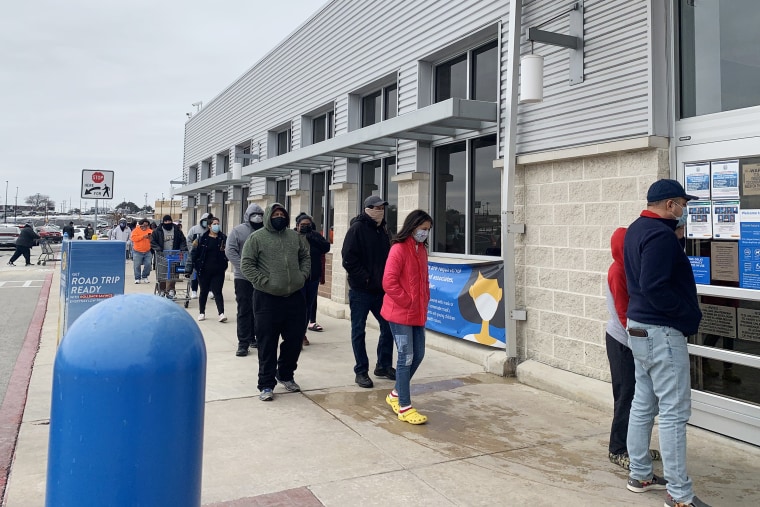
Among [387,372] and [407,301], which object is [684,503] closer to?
[407,301]

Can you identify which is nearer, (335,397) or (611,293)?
(611,293)

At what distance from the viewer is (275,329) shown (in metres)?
5.40

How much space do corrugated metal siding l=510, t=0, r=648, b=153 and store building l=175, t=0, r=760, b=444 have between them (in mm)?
19

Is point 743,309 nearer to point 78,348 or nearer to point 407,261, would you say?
point 407,261

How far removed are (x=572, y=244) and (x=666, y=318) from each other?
2757 millimetres

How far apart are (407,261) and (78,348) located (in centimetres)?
313

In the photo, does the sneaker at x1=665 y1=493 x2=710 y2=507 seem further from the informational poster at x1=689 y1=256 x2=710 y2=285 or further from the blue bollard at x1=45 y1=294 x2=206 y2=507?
the blue bollard at x1=45 y1=294 x2=206 y2=507

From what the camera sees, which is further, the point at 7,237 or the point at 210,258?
the point at 7,237

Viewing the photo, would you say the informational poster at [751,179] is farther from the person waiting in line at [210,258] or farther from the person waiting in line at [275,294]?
the person waiting in line at [210,258]

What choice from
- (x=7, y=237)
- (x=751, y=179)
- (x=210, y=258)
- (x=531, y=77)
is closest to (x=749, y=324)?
(x=751, y=179)

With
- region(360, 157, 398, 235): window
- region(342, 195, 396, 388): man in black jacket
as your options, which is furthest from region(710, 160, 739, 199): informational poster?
region(360, 157, 398, 235): window

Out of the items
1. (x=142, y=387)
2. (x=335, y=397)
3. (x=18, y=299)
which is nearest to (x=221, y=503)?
(x=142, y=387)

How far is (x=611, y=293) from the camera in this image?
3.82 metres

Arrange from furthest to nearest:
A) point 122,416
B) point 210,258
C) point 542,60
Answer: point 210,258, point 542,60, point 122,416
